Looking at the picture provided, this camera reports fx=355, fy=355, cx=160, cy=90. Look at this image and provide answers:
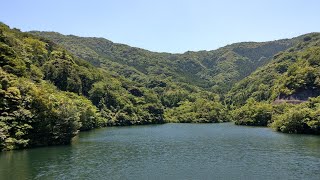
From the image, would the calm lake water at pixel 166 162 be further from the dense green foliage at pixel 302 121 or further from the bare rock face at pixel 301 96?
the bare rock face at pixel 301 96

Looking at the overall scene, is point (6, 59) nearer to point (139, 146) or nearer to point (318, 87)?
point (139, 146)

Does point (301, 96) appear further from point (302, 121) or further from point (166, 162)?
point (166, 162)

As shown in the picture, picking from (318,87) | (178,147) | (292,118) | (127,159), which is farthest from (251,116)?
(127,159)

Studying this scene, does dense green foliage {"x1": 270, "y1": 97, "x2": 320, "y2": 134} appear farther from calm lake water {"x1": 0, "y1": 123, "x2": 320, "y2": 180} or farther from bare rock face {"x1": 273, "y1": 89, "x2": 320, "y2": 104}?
bare rock face {"x1": 273, "y1": 89, "x2": 320, "y2": 104}

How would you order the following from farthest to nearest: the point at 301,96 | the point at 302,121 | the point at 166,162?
the point at 301,96
the point at 302,121
the point at 166,162

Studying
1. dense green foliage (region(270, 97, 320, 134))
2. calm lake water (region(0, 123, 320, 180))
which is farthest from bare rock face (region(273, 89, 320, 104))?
calm lake water (region(0, 123, 320, 180))

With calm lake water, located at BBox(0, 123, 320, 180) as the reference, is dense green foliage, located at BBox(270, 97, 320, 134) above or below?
above

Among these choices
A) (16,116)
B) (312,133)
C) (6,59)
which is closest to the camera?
(16,116)

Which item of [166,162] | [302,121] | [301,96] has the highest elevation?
[301,96]

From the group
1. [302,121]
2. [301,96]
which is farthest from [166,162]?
[301,96]

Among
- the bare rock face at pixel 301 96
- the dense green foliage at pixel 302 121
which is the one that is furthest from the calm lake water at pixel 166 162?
the bare rock face at pixel 301 96

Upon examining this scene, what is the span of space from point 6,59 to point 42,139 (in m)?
29.0

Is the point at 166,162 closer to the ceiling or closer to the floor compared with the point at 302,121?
closer to the floor

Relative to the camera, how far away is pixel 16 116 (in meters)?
76.1
